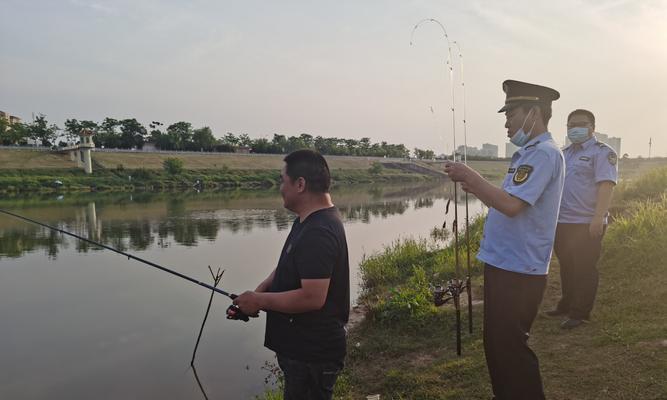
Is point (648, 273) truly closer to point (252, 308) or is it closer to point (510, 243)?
point (510, 243)

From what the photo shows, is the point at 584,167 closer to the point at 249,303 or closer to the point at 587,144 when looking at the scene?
the point at 587,144

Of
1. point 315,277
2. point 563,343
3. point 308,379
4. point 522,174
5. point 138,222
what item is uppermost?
point 522,174

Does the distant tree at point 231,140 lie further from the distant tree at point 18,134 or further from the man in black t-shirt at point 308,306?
the man in black t-shirt at point 308,306

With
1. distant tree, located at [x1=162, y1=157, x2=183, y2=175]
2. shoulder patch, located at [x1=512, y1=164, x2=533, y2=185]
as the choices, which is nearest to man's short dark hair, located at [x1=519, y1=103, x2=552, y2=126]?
shoulder patch, located at [x1=512, y1=164, x2=533, y2=185]

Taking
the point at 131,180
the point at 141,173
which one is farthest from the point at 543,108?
the point at 141,173

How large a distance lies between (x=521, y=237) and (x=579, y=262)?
7.65 ft

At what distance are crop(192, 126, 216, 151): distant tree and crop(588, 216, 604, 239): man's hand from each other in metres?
89.7

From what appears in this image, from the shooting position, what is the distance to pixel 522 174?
253 centimetres

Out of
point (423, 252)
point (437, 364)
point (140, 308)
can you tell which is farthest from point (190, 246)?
point (437, 364)

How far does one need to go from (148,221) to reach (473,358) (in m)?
20.4

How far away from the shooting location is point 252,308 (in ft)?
7.72

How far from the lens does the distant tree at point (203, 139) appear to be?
8875cm

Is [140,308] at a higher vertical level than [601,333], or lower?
lower

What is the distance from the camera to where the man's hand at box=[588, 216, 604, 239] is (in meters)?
4.13
